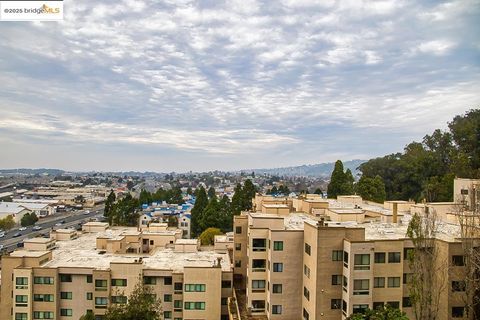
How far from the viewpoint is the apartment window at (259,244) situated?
2705 centimetres

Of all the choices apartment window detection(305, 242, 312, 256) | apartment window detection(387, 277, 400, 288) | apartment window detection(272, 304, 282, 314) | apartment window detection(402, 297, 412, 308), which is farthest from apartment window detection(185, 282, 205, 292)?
apartment window detection(402, 297, 412, 308)

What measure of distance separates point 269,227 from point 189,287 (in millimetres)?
7597

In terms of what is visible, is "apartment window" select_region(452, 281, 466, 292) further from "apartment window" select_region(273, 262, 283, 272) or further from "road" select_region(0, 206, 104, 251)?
"road" select_region(0, 206, 104, 251)

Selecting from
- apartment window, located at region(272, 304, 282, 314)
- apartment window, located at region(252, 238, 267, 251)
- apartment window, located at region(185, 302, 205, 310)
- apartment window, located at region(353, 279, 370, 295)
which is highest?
apartment window, located at region(252, 238, 267, 251)

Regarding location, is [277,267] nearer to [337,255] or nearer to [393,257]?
[337,255]

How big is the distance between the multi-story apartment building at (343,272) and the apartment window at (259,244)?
3.93 ft

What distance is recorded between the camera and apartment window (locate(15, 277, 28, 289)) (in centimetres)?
2862

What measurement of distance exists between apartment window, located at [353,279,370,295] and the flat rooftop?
12033mm

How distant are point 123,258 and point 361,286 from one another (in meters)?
19.4

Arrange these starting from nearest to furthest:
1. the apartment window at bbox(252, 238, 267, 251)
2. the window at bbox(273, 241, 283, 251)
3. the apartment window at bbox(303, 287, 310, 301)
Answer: the apartment window at bbox(303, 287, 310, 301), the window at bbox(273, 241, 283, 251), the apartment window at bbox(252, 238, 267, 251)

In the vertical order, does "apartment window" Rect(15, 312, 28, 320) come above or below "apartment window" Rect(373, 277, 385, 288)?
below

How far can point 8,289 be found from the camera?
29500 millimetres

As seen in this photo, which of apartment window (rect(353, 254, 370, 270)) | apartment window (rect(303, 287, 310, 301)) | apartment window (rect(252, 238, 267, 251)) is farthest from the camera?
apartment window (rect(252, 238, 267, 251))

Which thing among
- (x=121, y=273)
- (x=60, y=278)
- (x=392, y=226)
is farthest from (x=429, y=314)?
(x=60, y=278)
